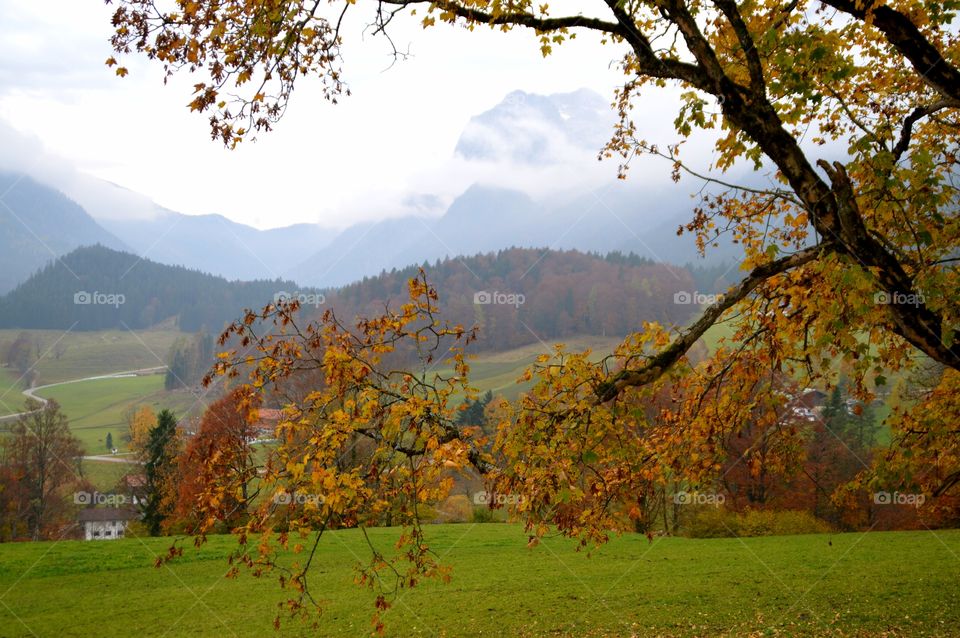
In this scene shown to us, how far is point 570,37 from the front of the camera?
6707 millimetres

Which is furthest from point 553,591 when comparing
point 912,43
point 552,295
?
point 552,295

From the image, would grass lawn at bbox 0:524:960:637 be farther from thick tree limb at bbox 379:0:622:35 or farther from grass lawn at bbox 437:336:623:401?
grass lawn at bbox 437:336:623:401

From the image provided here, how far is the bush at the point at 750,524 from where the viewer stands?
27.9m

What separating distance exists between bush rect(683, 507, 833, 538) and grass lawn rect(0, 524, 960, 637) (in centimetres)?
396

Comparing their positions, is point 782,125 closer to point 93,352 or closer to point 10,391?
point 10,391

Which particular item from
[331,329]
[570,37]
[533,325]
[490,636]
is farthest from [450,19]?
[533,325]

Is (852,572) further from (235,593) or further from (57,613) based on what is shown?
(57,613)

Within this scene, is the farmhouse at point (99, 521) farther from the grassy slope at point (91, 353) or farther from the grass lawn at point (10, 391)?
the grassy slope at point (91, 353)

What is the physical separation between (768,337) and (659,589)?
10.3m

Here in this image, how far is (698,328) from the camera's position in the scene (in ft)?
20.7

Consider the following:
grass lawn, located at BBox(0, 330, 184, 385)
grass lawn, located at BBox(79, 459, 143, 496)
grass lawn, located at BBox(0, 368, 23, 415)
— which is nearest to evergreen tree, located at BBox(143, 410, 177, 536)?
grass lawn, located at BBox(79, 459, 143, 496)

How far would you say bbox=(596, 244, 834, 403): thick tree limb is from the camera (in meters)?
6.07

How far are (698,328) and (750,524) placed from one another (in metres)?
25.3

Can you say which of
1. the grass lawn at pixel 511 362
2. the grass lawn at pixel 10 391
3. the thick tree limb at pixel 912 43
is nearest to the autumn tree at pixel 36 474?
the grass lawn at pixel 511 362
